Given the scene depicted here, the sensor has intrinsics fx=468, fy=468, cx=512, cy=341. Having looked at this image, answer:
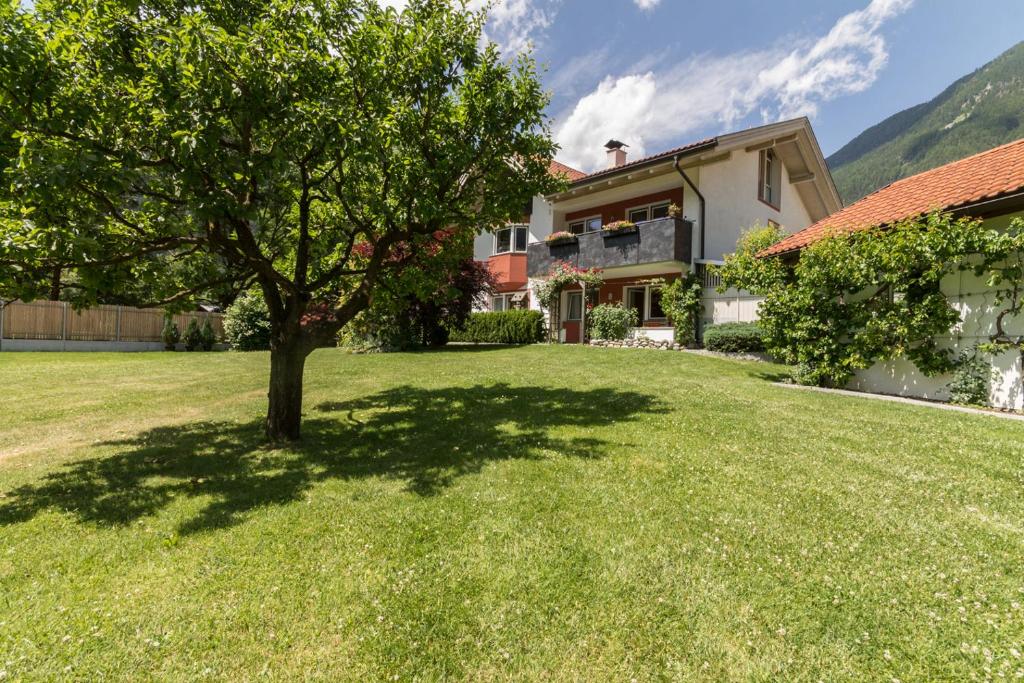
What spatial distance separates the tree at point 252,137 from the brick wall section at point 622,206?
1319 cm

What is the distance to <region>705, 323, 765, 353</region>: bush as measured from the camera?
1455 centimetres

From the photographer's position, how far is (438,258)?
8766 mm

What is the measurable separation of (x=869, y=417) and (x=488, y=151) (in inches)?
279

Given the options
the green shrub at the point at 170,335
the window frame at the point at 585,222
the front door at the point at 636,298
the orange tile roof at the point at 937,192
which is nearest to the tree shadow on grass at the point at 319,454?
the orange tile roof at the point at 937,192

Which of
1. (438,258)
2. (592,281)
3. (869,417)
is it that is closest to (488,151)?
(438,258)

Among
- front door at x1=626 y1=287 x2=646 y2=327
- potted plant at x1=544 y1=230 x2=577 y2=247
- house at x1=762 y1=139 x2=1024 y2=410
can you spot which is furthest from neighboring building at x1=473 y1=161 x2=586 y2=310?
house at x1=762 y1=139 x2=1024 y2=410

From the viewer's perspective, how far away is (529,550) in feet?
11.6

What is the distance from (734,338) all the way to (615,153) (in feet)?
45.1

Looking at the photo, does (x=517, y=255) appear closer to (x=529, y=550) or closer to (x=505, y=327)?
(x=505, y=327)

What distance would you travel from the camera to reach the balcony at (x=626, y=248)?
17266mm

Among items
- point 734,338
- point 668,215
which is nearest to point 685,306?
point 734,338

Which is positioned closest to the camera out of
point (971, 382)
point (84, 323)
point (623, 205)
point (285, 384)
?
point (285, 384)

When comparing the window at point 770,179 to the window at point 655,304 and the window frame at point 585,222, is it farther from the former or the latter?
the window frame at point 585,222

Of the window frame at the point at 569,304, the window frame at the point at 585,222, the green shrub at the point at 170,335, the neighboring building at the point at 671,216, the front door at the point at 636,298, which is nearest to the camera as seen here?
the neighboring building at the point at 671,216
